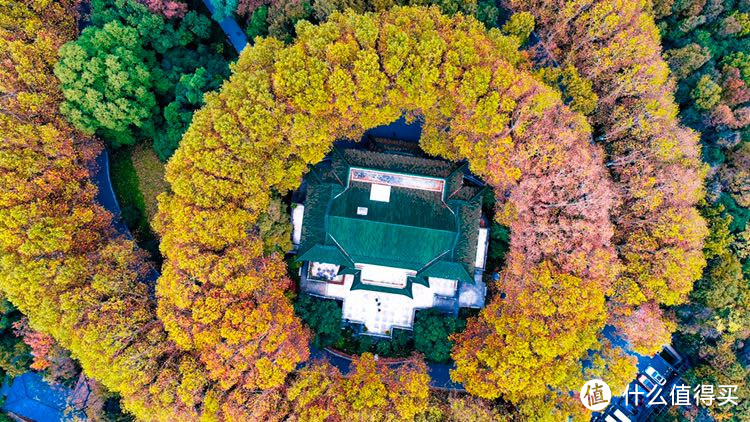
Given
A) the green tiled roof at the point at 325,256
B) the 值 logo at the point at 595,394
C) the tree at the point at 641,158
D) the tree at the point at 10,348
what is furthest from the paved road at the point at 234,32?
the 值 logo at the point at 595,394

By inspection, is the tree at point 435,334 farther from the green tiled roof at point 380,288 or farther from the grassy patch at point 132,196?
the grassy patch at point 132,196

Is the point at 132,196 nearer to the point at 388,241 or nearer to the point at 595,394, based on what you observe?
the point at 388,241

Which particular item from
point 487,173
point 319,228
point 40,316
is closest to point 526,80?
point 487,173

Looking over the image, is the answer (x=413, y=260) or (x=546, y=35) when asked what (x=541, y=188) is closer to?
(x=413, y=260)

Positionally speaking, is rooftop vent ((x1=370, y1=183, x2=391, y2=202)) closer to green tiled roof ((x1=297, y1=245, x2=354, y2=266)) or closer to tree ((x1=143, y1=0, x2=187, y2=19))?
green tiled roof ((x1=297, y1=245, x2=354, y2=266))

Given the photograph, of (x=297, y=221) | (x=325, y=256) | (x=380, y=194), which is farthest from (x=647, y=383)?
(x=297, y=221)

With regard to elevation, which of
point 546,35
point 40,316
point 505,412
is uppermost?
point 546,35
